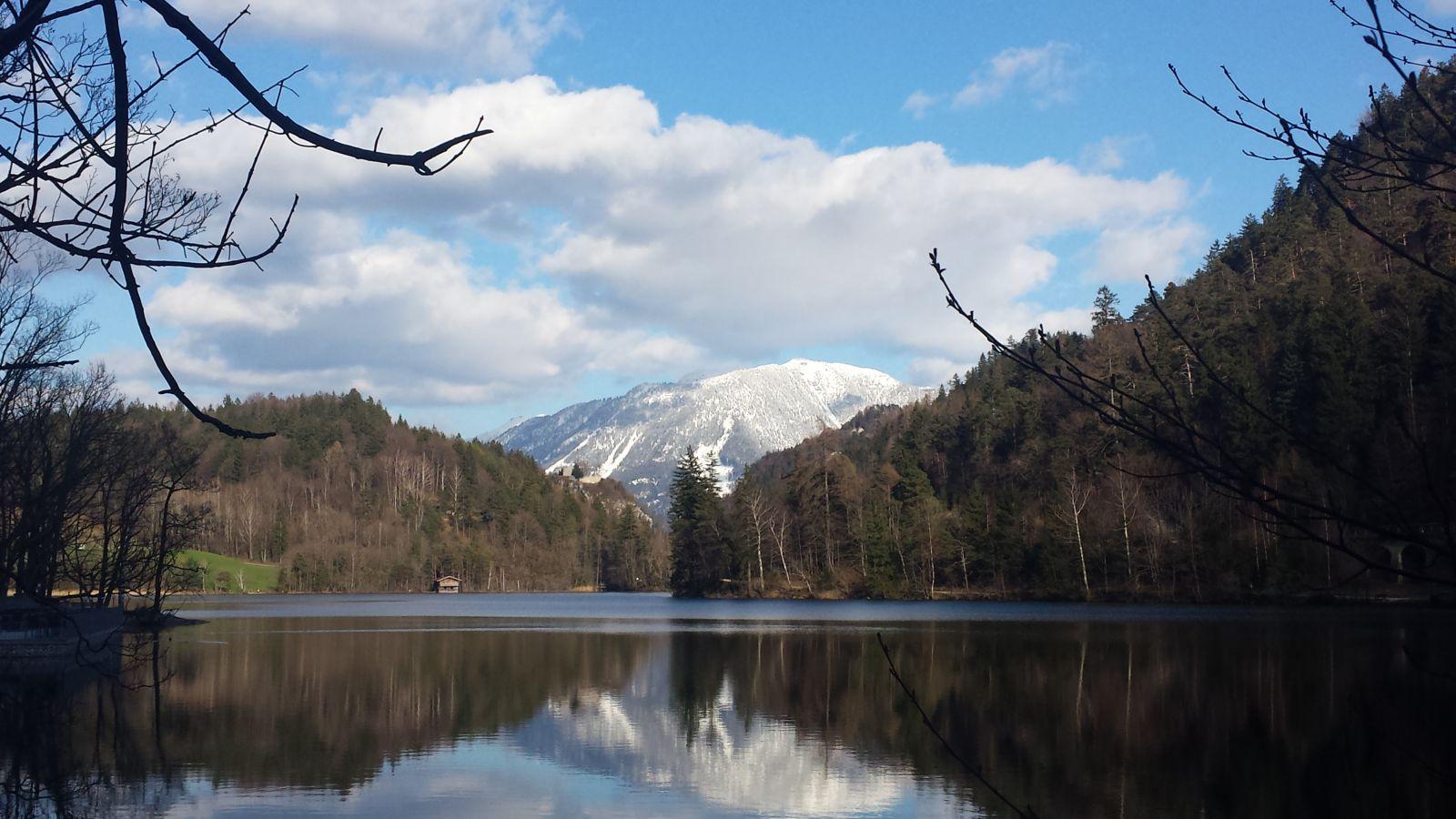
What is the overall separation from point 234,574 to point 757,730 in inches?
4191

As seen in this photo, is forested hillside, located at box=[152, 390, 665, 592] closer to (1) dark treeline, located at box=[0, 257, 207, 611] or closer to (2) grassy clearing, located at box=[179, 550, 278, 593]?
(2) grassy clearing, located at box=[179, 550, 278, 593]

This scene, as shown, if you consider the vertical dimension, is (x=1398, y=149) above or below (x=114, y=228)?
above

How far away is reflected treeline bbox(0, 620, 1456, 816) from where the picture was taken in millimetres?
15492

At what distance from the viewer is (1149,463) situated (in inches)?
2445

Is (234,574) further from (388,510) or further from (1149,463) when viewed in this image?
(1149,463)

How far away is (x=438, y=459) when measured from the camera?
568ft

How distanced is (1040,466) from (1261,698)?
61124 millimetres

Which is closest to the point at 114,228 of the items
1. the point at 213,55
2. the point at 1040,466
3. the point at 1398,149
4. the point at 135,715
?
the point at 213,55

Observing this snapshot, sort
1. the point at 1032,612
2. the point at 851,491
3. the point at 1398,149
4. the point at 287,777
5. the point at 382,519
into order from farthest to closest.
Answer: the point at 382,519
the point at 851,491
the point at 1032,612
the point at 287,777
the point at 1398,149

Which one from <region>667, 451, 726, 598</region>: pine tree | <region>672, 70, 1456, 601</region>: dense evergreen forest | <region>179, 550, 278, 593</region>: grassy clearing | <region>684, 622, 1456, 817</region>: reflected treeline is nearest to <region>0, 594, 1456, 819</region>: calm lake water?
<region>684, 622, 1456, 817</region>: reflected treeline

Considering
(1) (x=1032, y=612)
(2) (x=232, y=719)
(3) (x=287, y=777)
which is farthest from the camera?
(1) (x=1032, y=612)

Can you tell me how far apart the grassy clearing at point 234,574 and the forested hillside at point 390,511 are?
7.35ft

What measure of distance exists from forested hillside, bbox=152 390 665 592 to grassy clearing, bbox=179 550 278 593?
224cm

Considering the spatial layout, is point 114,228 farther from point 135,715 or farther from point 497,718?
point 135,715
